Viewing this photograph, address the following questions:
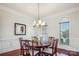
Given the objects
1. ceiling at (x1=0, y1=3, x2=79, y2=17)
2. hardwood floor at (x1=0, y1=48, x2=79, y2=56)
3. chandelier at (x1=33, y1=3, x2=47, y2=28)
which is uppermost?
ceiling at (x1=0, y1=3, x2=79, y2=17)

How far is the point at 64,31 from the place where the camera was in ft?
5.48

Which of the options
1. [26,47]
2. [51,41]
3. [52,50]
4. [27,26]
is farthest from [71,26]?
[26,47]

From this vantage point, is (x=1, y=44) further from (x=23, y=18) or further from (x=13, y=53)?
(x=23, y=18)

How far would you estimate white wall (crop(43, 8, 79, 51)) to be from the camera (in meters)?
1.62

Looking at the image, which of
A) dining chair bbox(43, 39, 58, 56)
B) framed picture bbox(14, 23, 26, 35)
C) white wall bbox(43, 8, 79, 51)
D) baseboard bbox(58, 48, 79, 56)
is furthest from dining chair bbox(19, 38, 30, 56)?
baseboard bbox(58, 48, 79, 56)

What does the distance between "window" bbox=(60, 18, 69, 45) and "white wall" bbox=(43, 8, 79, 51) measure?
56 millimetres

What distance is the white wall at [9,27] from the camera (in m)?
1.62

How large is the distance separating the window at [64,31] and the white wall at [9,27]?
0.57m

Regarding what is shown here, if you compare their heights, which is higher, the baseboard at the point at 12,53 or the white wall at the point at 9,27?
the white wall at the point at 9,27

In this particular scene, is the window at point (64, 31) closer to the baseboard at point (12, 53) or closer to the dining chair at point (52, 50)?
the dining chair at point (52, 50)

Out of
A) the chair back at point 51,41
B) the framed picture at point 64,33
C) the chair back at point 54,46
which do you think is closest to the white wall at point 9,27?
the chair back at point 51,41

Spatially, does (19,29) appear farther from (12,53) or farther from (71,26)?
(71,26)

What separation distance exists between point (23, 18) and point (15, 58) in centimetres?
76

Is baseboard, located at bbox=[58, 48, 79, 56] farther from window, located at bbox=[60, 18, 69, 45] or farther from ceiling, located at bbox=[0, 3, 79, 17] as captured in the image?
ceiling, located at bbox=[0, 3, 79, 17]
